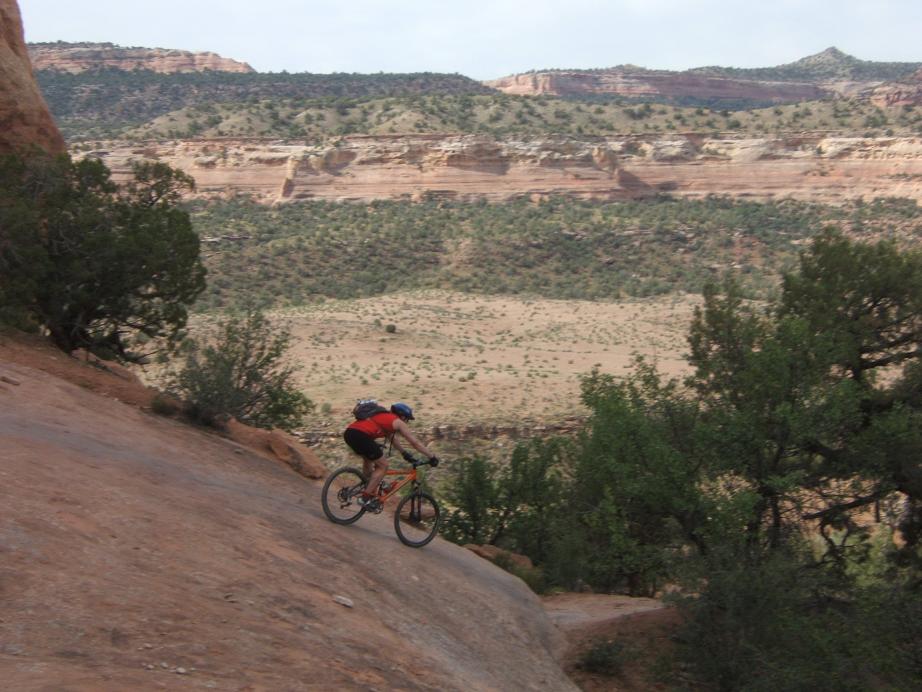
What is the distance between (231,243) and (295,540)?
50661 mm

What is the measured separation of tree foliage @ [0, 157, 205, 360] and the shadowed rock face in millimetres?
1313

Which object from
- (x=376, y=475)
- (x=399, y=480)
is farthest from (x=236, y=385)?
(x=376, y=475)

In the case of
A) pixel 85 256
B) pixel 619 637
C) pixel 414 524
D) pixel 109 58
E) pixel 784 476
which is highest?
pixel 109 58

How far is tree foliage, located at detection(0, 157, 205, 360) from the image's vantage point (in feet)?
43.4

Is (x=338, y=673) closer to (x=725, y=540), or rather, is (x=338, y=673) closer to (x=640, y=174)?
(x=725, y=540)

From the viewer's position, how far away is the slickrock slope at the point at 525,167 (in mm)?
68375

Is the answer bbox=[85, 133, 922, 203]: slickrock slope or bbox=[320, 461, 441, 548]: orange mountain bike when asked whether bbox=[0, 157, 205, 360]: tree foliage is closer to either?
bbox=[320, 461, 441, 548]: orange mountain bike

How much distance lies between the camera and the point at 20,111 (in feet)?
53.3

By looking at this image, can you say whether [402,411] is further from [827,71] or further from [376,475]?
[827,71]

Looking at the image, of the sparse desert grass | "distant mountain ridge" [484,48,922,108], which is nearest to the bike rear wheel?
the sparse desert grass

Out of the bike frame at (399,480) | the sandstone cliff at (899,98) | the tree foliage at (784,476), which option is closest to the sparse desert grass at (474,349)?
the tree foliage at (784,476)

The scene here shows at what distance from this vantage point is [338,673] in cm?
601

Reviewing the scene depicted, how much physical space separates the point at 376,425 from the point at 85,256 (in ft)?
21.9

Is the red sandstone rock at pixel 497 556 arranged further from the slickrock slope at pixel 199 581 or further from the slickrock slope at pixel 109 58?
the slickrock slope at pixel 109 58
